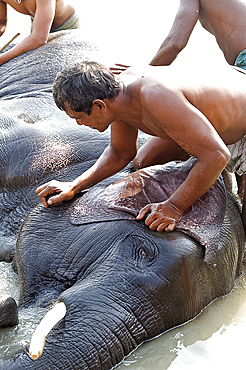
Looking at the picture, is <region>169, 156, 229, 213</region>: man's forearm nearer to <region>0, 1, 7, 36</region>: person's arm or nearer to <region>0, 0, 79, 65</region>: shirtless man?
<region>0, 0, 79, 65</region>: shirtless man

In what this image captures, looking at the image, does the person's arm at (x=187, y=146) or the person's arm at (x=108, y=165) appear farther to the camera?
the person's arm at (x=108, y=165)

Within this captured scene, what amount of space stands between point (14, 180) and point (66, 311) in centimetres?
116

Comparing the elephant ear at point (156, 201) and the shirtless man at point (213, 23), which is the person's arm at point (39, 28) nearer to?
the shirtless man at point (213, 23)

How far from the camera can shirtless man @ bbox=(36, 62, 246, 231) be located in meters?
2.03

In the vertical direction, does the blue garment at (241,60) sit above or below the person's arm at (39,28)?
below

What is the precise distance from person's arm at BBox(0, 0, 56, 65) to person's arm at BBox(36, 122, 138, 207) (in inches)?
55.4

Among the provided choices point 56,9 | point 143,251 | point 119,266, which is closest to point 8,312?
point 119,266

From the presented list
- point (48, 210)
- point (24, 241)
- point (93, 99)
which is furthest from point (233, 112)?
point (24, 241)

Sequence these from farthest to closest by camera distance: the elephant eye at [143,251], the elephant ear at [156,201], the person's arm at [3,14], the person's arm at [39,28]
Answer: the person's arm at [3,14], the person's arm at [39,28], the elephant ear at [156,201], the elephant eye at [143,251]

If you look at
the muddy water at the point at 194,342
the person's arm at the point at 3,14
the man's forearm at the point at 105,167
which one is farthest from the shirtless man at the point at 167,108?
the person's arm at the point at 3,14

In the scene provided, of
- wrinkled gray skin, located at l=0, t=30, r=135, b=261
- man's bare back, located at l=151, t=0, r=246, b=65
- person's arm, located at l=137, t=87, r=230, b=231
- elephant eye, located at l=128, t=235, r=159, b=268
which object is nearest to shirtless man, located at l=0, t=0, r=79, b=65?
wrinkled gray skin, located at l=0, t=30, r=135, b=261

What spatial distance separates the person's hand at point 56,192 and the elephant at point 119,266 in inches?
1.2

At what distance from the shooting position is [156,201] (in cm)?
223

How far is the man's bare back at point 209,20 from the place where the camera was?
9.60 feet
